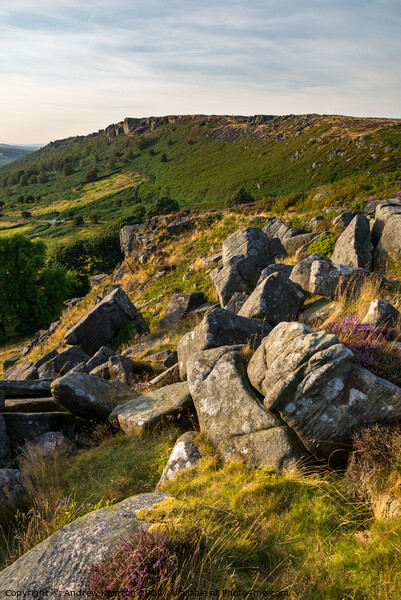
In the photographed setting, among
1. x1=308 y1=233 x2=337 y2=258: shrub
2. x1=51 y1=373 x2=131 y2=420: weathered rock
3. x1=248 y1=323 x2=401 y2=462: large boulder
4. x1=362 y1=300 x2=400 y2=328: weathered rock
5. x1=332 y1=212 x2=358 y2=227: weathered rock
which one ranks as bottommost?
x1=51 y1=373 x2=131 y2=420: weathered rock

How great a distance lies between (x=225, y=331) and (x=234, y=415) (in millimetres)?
3284

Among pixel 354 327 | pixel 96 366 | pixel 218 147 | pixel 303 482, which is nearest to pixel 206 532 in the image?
pixel 303 482

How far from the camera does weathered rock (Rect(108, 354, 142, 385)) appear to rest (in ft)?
38.3

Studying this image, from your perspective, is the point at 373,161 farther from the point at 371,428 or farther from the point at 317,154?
the point at 371,428

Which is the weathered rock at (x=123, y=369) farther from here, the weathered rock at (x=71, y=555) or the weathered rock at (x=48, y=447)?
the weathered rock at (x=71, y=555)

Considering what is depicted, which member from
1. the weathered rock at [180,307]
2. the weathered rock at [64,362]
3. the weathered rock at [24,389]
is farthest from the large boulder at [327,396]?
the weathered rock at [64,362]

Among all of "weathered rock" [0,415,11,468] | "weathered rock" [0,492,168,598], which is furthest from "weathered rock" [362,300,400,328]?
"weathered rock" [0,415,11,468]

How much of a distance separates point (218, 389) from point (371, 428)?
310cm

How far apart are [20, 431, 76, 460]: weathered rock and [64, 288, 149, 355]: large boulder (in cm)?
907

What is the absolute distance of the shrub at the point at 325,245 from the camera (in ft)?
52.6

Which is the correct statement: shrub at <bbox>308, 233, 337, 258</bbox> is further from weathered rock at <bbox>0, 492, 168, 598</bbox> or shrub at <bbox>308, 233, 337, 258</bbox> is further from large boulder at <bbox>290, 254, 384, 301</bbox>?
weathered rock at <bbox>0, 492, 168, 598</bbox>

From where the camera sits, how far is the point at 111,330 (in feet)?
60.3

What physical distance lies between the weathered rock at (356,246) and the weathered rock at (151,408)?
8.62 metres

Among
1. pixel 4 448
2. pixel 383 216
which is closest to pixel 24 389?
pixel 4 448
